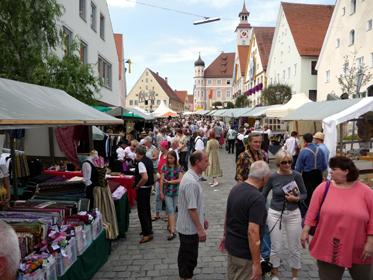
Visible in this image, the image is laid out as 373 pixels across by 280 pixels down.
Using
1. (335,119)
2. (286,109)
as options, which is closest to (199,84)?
(286,109)

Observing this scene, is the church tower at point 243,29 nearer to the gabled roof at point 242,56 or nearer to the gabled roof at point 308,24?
the gabled roof at point 242,56

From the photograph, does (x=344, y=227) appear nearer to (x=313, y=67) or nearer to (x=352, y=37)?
(x=352, y=37)

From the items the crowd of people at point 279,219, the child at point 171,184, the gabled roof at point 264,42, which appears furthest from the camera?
the gabled roof at point 264,42

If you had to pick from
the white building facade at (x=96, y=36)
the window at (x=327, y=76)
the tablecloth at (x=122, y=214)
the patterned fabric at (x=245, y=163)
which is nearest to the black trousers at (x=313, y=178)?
the patterned fabric at (x=245, y=163)

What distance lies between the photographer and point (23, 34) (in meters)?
7.65

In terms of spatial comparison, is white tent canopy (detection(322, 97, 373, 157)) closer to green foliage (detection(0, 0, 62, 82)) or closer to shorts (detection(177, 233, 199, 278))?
shorts (detection(177, 233, 199, 278))

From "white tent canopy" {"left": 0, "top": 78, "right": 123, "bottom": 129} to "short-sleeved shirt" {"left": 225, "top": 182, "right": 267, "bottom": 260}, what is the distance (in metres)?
2.17

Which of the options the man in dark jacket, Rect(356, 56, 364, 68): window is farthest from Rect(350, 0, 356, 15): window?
the man in dark jacket

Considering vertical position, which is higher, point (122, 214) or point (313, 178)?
point (313, 178)

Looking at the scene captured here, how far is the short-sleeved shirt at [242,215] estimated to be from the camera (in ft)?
12.0

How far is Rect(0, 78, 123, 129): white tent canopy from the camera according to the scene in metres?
3.63

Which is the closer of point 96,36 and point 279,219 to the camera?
point 279,219

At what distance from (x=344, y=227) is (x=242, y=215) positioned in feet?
3.35

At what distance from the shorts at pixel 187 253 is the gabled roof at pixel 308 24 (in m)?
35.9
